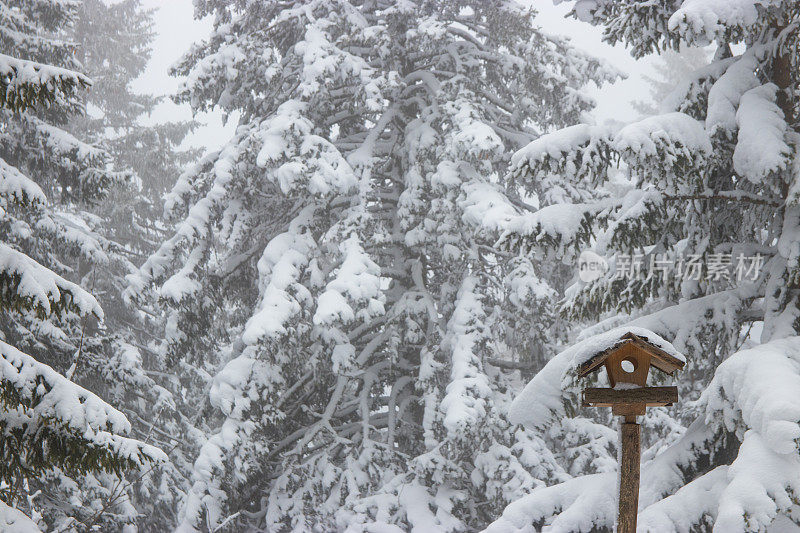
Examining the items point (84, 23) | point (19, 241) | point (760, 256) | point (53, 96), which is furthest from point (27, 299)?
point (84, 23)

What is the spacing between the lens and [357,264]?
9.50m

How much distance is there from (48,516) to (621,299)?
8.99m

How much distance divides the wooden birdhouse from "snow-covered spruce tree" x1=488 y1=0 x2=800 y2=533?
66 cm

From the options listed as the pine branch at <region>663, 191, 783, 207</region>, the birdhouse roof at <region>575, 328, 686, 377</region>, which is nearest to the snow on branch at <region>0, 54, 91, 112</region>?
the birdhouse roof at <region>575, 328, 686, 377</region>

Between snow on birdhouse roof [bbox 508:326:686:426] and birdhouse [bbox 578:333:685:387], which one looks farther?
snow on birdhouse roof [bbox 508:326:686:426]

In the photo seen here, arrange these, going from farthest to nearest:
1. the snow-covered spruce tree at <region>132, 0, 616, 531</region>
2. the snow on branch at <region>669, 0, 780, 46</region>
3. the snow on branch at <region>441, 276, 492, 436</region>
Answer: the snow-covered spruce tree at <region>132, 0, 616, 531</region> → the snow on branch at <region>441, 276, 492, 436</region> → the snow on branch at <region>669, 0, 780, 46</region>

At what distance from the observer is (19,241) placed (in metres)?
A: 11.7

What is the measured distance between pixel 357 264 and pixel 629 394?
20.2 feet

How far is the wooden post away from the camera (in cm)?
367

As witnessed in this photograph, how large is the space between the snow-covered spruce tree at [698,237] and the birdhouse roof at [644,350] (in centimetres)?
60

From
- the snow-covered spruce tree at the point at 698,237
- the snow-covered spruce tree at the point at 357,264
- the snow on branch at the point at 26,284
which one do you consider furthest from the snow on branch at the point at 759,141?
the snow on branch at the point at 26,284

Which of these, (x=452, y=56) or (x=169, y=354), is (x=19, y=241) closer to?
(x=169, y=354)

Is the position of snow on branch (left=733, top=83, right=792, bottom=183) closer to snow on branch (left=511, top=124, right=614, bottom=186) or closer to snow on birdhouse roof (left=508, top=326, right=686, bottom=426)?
snow on branch (left=511, top=124, right=614, bottom=186)

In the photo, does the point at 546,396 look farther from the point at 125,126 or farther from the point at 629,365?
the point at 125,126
